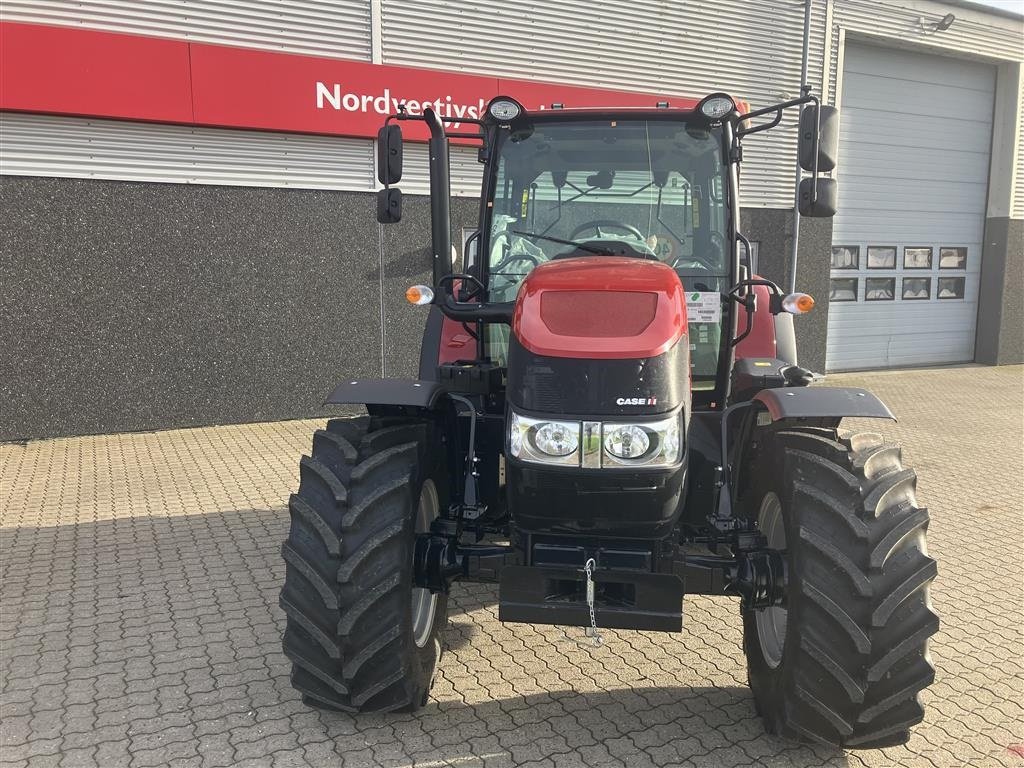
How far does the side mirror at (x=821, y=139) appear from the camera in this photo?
361cm

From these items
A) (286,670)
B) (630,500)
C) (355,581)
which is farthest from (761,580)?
(286,670)

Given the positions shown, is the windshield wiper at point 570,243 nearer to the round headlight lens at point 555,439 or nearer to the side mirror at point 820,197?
the side mirror at point 820,197

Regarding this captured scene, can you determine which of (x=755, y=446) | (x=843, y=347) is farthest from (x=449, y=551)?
(x=843, y=347)

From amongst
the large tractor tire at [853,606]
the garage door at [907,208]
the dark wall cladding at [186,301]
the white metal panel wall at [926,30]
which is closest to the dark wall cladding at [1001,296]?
the garage door at [907,208]

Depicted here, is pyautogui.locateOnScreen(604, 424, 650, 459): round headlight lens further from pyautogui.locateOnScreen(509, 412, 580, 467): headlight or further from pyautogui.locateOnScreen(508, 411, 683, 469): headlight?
pyautogui.locateOnScreen(509, 412, 580, 467): headlight

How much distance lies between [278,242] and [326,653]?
21.6 feet

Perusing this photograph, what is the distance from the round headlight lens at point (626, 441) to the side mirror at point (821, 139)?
1.62 m

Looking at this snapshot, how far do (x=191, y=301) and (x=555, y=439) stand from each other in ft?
21.7

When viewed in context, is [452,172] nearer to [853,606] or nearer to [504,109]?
[504,109]

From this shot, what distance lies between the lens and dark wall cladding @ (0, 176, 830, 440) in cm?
774

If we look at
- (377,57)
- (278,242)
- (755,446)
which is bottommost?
(755,446)

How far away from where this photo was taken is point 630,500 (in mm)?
2803

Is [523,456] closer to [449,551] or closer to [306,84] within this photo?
[449,551]

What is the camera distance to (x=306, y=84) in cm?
858
